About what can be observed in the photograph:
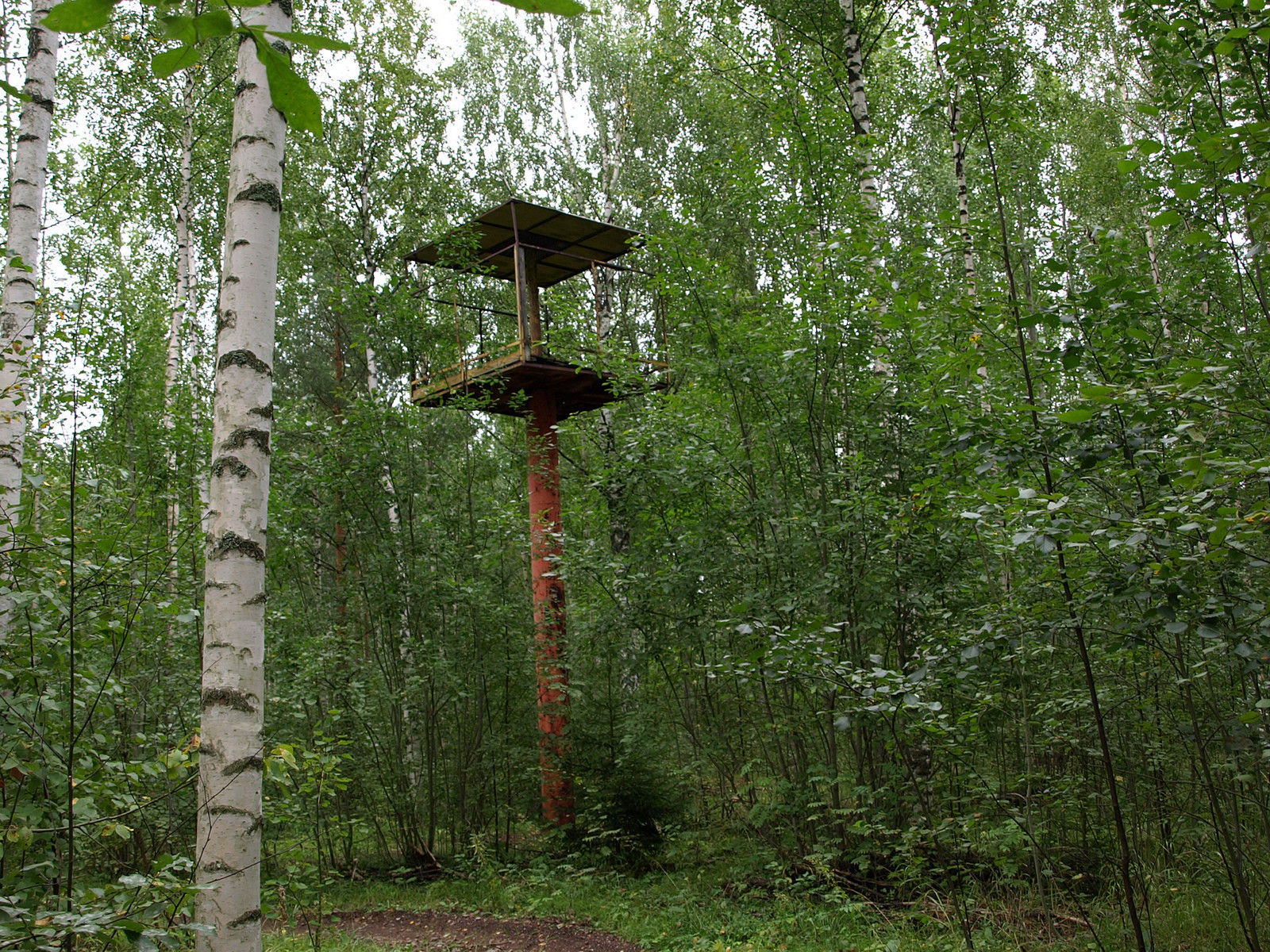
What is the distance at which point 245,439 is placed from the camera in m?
2.85

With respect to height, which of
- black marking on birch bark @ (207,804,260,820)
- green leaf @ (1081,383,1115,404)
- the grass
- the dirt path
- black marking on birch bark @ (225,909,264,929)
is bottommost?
the dirt path

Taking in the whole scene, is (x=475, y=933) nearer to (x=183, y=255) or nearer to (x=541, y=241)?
(x=541, y=241)

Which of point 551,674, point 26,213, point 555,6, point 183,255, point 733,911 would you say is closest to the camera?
point 555,6

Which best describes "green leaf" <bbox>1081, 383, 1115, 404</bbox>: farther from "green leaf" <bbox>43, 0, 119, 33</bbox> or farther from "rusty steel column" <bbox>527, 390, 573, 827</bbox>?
"rusty steel column" <bbox>527, 390, 573, 827</bbox>

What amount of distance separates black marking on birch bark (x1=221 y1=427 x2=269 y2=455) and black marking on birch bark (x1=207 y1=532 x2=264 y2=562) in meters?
0.28

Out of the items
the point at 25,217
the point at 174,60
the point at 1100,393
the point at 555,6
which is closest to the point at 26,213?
the point at 25,217

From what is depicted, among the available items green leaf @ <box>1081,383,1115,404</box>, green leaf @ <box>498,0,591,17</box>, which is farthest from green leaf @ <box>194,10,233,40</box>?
green leaf @ <box>1081,383,1115,404</box>

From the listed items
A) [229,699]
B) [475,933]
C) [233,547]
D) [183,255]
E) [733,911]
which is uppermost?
[183,255]

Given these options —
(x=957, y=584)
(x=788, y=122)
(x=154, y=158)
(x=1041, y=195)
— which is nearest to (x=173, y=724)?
(x=957, y=584)

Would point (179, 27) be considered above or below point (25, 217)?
below

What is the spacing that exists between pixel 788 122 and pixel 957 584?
394 centimetres

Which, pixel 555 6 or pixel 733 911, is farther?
pixel 733 911

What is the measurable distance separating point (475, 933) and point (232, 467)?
19.7 feet

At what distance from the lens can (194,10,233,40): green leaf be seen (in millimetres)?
1216
